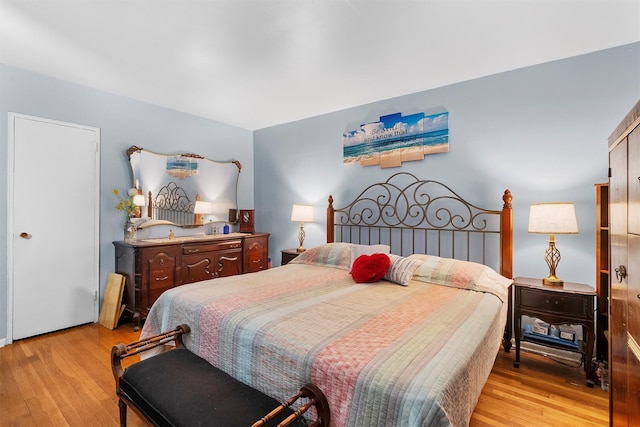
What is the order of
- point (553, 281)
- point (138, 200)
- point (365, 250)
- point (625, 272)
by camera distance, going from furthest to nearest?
point (138, 200) → point (365, 250) → point (553, 281) → point (625, 272)

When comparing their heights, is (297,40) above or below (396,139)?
above

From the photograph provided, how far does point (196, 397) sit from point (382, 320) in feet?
3.10

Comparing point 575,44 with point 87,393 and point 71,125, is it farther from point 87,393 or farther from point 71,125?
point 71,125

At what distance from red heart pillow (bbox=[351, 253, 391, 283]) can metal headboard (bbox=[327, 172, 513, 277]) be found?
811 mm

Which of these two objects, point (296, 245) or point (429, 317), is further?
point (296, 245)

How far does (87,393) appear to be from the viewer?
203cm

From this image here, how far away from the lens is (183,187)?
3965 mm

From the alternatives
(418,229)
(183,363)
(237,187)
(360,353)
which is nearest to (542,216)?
(418,229)

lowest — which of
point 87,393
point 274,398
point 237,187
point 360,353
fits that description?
point 87,393

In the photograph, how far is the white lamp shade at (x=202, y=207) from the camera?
13.5ft

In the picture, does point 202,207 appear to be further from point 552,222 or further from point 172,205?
point 552,222

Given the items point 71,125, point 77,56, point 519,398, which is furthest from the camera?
point 71,125

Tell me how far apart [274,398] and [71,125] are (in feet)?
11.0

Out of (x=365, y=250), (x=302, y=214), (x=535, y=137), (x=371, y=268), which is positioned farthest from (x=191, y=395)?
(x=535, y=137)
